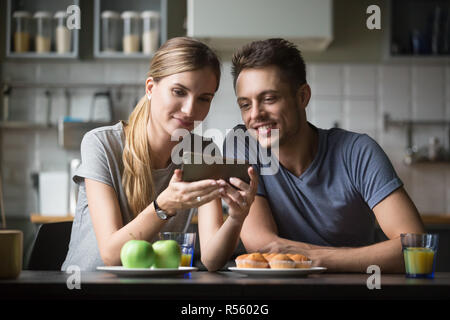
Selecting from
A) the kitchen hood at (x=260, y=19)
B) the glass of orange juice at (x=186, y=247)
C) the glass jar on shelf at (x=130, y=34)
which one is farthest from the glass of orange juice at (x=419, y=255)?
the glass jar on shelf at (x=130, y=34)

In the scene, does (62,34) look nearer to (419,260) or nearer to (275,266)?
(275,266)

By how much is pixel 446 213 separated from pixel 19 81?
3196 mm

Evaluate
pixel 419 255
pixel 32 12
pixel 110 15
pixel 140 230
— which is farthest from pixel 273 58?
pixel 32 12

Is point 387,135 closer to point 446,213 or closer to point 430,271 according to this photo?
point 446,213

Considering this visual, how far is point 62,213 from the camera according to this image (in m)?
3.91

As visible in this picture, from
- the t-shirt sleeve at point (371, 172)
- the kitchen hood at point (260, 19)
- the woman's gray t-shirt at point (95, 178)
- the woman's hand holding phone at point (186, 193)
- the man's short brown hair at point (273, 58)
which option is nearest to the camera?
the woman's hand holding phone at point (186, 193)

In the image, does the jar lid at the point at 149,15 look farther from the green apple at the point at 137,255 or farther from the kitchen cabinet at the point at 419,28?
the green apple at the point at 137,255

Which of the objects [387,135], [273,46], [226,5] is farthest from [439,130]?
[273,46]

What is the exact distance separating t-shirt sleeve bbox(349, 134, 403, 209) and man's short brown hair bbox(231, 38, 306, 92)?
318 mm

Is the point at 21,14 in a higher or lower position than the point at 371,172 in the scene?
higher

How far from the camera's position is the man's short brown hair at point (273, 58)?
2.01 m

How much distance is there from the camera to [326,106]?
4.31 meters

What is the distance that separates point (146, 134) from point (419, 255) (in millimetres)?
903

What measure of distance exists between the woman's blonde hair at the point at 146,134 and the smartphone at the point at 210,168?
1.14 feet
